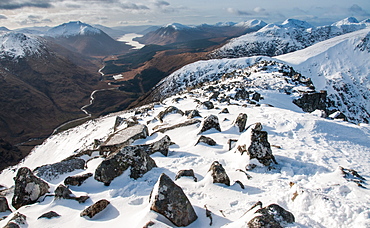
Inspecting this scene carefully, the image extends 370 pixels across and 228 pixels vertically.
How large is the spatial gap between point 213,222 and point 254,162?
5.09 m

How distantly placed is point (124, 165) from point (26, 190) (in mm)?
4980

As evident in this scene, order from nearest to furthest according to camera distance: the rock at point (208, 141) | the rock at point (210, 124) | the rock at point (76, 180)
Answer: the rock at point (76, 180), the rock at point (208, 141), the rock at point (210, 124)

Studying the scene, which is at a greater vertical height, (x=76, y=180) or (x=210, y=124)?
(x=210, y=124)

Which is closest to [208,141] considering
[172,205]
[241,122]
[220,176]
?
[241,122]

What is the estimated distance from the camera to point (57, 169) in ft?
43.9

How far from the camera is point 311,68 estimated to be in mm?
105875

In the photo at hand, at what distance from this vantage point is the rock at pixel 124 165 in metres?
10.5

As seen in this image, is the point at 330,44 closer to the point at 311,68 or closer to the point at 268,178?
the point at 311,68

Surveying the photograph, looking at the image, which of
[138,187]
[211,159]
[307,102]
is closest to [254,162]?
[211,159]

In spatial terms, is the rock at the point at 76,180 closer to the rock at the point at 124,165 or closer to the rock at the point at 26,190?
the rock at the point at 124,165

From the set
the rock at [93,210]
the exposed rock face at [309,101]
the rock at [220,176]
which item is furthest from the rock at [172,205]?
the exposed rock face at [309,101]

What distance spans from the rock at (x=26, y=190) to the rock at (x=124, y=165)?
296 centimetres

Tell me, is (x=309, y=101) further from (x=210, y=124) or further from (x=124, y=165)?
(x=124, y=165)

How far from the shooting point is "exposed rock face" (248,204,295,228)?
5.50 meters
